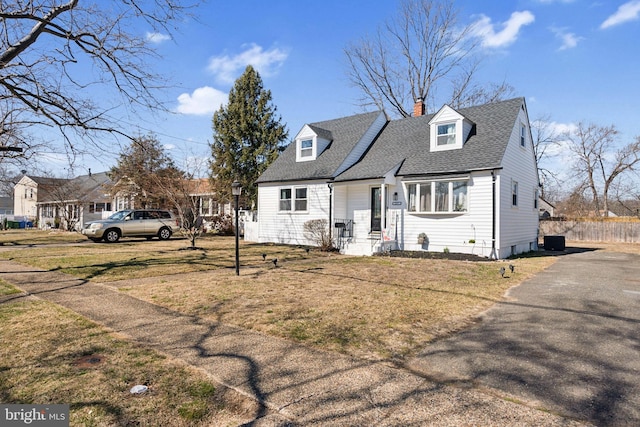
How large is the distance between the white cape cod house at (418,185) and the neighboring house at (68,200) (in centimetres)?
1345

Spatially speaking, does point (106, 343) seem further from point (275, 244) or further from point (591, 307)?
point (275, 244)

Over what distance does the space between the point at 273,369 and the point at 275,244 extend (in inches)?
621

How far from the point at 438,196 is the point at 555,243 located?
307 inches

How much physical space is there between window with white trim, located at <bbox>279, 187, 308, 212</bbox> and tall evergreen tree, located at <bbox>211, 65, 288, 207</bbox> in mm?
11304

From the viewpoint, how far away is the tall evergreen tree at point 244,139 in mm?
30953

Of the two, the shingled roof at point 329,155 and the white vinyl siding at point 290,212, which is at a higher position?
the shingled roof at point 329,155

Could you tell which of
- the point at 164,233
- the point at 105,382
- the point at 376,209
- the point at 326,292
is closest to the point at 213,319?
the point at 105,382

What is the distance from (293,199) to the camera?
19188mm

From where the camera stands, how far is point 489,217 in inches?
532

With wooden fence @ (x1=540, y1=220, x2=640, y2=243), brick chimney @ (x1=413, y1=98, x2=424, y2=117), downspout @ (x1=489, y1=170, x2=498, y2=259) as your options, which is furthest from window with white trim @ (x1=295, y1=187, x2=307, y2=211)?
wooden fence @ (x1=540, y1=220, x2=640, y2=243)

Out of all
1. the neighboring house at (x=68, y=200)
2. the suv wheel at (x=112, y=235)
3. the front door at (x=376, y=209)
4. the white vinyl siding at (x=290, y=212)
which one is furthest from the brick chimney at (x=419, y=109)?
the neighboring house at (x=68, y=200)

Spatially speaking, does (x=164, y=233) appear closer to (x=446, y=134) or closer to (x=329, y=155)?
(x=329, y=155)

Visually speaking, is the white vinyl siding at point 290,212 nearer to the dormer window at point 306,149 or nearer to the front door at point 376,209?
the dormer window at point 306,149

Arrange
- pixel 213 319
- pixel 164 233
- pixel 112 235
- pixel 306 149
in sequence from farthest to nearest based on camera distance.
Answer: pixel 164 233 < pixel 306 149 < pixel 112 235 < pixel 213 319
